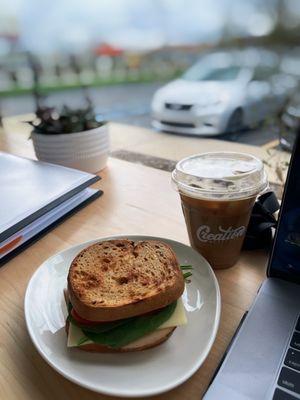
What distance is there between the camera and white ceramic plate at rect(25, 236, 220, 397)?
0.24 metres

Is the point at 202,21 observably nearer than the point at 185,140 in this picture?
Yes

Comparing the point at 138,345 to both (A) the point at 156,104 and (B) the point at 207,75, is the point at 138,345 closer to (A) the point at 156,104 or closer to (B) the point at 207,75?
(B) the point at 207,75

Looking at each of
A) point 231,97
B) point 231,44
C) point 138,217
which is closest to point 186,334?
point 138,217

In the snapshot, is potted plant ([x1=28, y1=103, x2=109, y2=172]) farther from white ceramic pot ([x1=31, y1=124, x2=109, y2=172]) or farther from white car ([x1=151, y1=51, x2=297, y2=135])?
white car ([x1=151, y1=51, x2=297, y2=135])

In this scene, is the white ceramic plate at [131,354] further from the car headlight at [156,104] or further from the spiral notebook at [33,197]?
the car headlight at [156,104]

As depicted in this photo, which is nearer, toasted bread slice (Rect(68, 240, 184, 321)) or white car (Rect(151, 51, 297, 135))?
toasted bread slice (Rect(68, 240, 184, 321))

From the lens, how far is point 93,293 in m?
0.28

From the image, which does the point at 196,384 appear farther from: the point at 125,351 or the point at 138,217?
the point at 138,217

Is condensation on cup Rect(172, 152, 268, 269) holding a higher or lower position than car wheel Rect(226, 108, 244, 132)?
higher

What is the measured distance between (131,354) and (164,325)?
A: 0.12 feet

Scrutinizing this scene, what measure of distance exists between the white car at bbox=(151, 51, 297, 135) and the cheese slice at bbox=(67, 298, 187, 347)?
0.44 metres

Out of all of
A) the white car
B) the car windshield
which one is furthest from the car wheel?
the car windshield

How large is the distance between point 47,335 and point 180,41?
68 cm

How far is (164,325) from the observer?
0.89 ft
